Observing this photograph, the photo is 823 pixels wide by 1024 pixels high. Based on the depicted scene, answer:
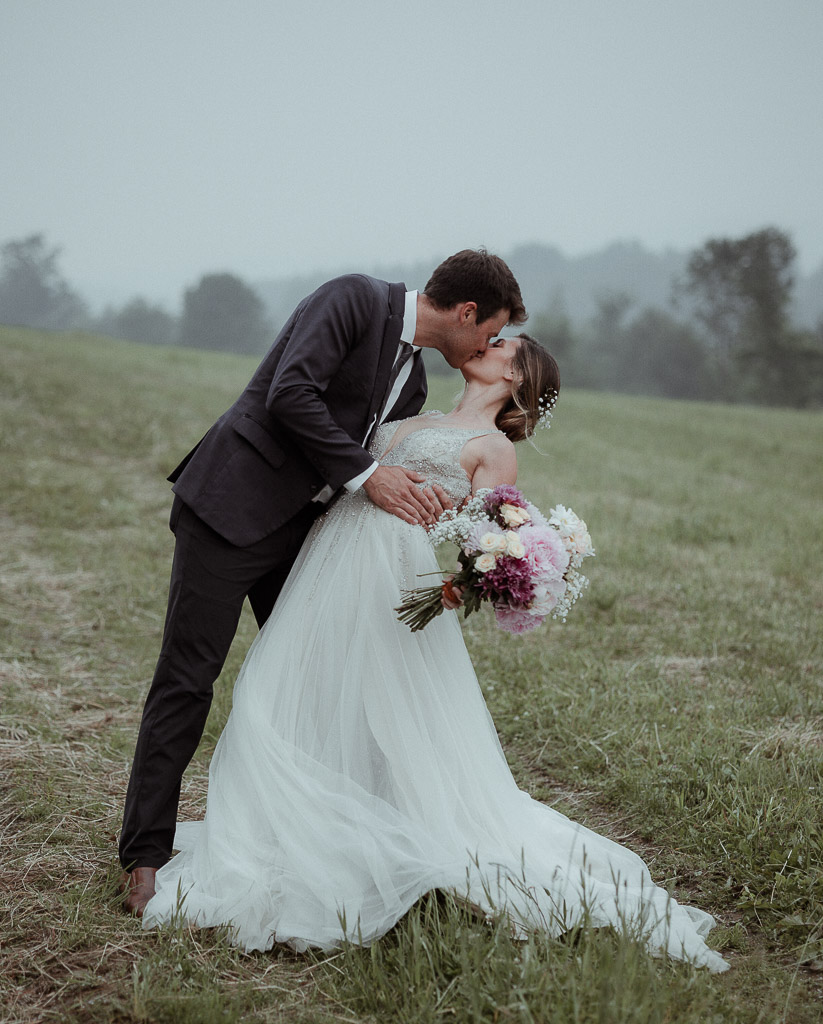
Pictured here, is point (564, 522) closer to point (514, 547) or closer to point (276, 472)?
point (514, 547)

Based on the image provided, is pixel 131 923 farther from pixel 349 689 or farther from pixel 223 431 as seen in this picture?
pixel 223 431

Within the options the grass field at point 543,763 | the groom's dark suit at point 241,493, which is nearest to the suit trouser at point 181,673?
the groom's dark suit at point 241,493

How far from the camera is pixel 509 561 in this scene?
3.30m

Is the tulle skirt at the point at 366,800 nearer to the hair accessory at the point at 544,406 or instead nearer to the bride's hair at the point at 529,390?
the bride's hair at the point at 529,390

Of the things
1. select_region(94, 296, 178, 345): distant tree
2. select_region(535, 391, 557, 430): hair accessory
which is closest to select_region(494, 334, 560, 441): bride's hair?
select_region(535, 391, 557, 430): hair accessory

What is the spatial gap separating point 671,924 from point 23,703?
4079 millimetres

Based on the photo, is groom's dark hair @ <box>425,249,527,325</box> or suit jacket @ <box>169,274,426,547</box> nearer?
suit jacket @ <box>169,274,426,547</box>

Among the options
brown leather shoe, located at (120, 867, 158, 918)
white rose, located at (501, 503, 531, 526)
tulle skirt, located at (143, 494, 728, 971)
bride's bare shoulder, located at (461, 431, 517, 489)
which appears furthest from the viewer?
bride's bare shoulder, located at (461, 431, 517, 489)

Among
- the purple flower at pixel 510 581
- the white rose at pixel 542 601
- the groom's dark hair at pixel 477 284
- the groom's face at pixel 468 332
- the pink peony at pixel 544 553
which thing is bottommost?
the white rose at pixel 542 601

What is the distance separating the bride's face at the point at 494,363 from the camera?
12.8 ft

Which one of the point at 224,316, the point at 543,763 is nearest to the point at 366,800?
the point at 543,763

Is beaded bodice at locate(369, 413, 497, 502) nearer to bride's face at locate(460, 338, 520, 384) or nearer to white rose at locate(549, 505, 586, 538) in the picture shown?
bride's face at locate(460, 338, 520, 384)

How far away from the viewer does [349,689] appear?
11.9 ft

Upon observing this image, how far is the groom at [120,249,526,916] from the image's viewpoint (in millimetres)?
3561
